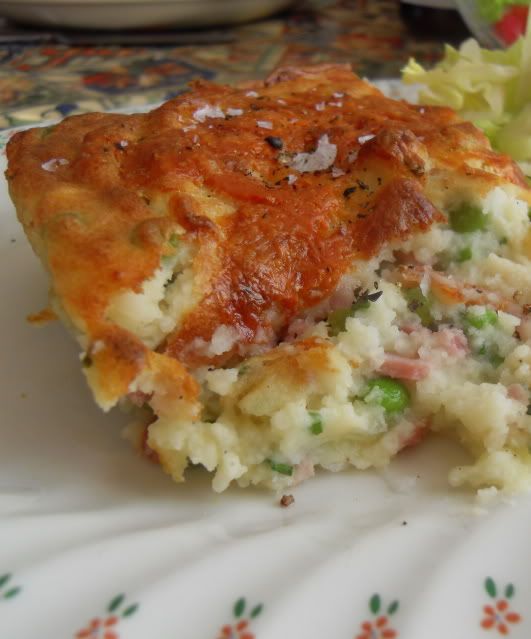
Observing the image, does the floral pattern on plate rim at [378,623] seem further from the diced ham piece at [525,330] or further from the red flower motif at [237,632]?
the diced ham piece at [525,330]

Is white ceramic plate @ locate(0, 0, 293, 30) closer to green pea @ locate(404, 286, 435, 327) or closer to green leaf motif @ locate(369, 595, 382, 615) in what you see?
green pea @ locate(404, 286, 435, 327)

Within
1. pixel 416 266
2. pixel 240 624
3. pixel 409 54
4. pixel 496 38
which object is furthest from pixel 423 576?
pixel 409 54

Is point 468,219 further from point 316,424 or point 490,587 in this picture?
point 490,587

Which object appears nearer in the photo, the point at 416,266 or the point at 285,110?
the point at 416,266

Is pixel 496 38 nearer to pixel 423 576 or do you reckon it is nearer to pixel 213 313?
pixel 213 313

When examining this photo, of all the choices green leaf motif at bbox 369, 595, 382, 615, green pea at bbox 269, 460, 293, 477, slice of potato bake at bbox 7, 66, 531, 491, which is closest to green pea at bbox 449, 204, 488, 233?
slice of potato bake at bbox 7, 66, 531, 491
